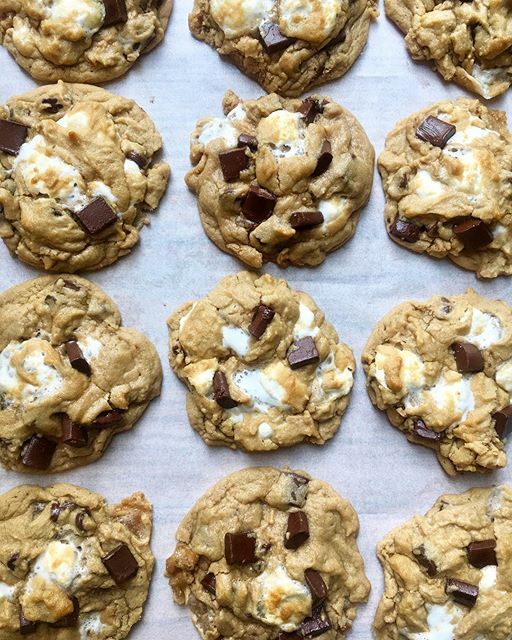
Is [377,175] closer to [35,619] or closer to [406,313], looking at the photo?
[406,313]

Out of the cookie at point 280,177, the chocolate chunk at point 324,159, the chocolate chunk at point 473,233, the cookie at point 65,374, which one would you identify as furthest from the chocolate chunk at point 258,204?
the chocolate chunk at point 473,233

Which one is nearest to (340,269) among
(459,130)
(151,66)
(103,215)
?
(459,130)

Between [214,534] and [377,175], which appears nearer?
[214,534]

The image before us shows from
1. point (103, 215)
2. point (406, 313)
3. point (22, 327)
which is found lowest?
point (406, 313)

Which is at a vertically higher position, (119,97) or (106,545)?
(119,97)

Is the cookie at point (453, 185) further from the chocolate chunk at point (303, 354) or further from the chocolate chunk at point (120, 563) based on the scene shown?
the chocolate chunk at point (120, 563)

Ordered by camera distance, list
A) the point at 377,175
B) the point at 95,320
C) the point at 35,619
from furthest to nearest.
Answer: the point at 377,175
the point at 95,320
the point at 35,619

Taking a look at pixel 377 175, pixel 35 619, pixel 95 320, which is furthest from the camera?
pixel 377 175

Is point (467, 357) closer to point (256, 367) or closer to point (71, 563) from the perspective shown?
point (256, 367)
